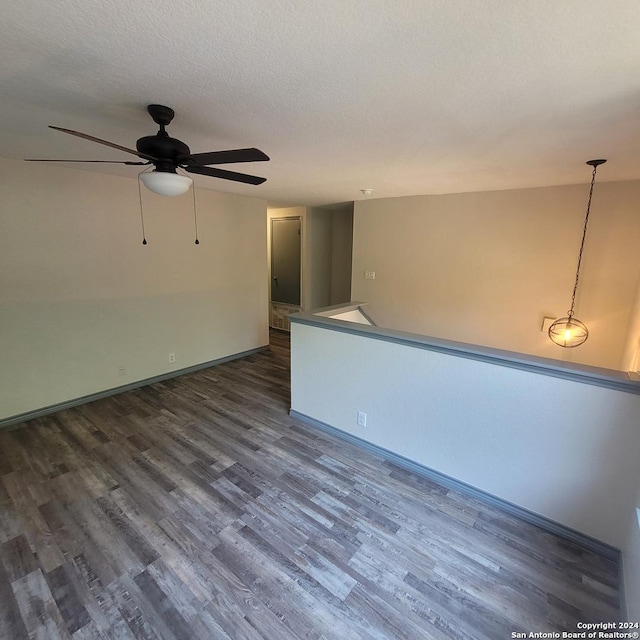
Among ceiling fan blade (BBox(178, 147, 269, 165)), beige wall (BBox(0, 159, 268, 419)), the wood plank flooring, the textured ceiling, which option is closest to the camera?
the textured ceiling

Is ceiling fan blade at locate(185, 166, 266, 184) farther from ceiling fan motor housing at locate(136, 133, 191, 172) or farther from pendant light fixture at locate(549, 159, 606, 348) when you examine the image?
pendant light fixture at locate(549, 159, 606, 348)

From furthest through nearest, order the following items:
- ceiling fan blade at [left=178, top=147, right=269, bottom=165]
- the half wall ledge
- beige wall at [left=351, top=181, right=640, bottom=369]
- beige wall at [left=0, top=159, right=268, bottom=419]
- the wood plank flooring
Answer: beige wall at [left=351, top=181, right=640, bottom=369] → beige wall at [left=0, top=159, right=268, bottom=419] → the half wall ledge → ceiling fan blade at [left=178, top=147, right=269, bottom=165] → the wood plank flooring

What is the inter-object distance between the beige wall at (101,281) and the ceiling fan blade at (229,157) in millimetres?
2208

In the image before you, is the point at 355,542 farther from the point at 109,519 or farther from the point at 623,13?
the point at 623,13

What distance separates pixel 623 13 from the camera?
99 cm

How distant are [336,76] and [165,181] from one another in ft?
3.26

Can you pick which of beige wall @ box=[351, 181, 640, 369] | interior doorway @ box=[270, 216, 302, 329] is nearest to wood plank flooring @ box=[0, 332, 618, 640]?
beige wall @ box=[351, 181, 640, 369]

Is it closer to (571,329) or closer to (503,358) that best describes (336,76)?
(503,358)

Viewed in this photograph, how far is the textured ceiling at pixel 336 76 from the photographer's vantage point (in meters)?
1.04

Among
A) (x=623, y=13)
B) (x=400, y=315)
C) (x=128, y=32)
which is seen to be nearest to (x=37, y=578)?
(x=128, y=32)

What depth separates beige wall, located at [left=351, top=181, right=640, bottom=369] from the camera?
10.5ft

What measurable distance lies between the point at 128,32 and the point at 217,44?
299 mm

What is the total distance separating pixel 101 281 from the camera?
11.4 feet

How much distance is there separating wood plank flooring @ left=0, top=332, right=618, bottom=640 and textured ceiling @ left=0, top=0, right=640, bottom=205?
2387mm
